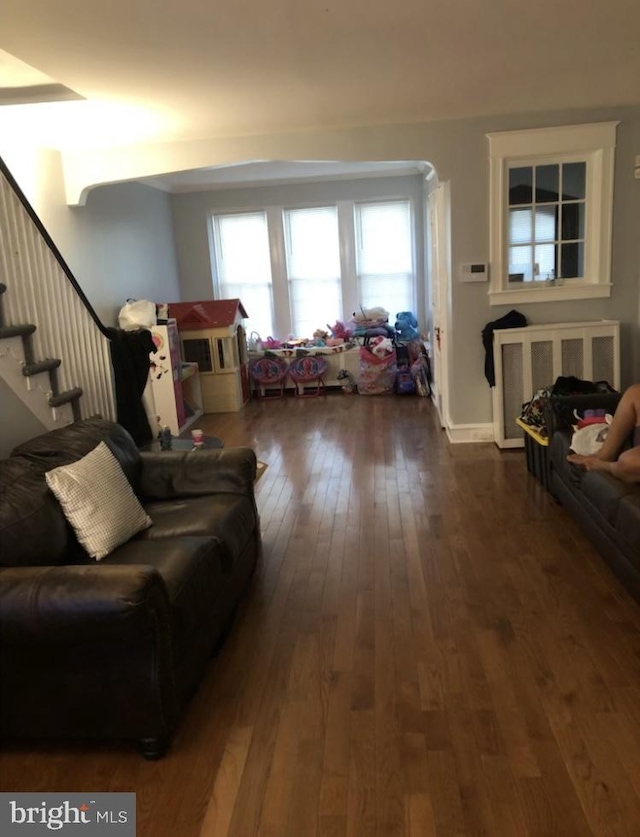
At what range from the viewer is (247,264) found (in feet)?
27.1

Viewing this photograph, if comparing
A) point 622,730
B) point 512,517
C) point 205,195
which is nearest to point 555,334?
point 512,517

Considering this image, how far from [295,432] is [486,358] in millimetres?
1957

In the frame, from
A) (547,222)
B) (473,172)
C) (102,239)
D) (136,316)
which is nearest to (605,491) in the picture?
(547,222)

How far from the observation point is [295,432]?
6.05 m

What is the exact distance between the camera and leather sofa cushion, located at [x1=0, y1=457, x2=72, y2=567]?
85.7 inches

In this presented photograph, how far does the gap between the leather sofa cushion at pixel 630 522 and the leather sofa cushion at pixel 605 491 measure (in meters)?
0.04

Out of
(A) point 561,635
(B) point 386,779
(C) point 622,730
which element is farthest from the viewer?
(A) point 561,635

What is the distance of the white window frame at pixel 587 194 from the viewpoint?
4.64 meters

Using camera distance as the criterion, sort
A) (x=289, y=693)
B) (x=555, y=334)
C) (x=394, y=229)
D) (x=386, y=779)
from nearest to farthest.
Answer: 1. (x=386, y=779)
2. (x=289, y=693)
3. (x=555, y=334)
4. (x=394, y=229)

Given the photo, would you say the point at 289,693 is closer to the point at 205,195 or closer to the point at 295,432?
the point at 295,432

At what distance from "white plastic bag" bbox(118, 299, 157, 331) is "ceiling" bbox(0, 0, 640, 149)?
1665mm

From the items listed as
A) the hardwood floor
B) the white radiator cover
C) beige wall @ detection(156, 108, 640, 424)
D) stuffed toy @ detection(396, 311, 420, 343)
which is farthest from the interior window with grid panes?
stuffed toy @ detection(396, 311, 420, 343)

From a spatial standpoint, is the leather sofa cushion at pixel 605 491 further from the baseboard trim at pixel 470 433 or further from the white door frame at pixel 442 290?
the white door frame at pixel 442 290

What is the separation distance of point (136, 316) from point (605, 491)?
438 cm
